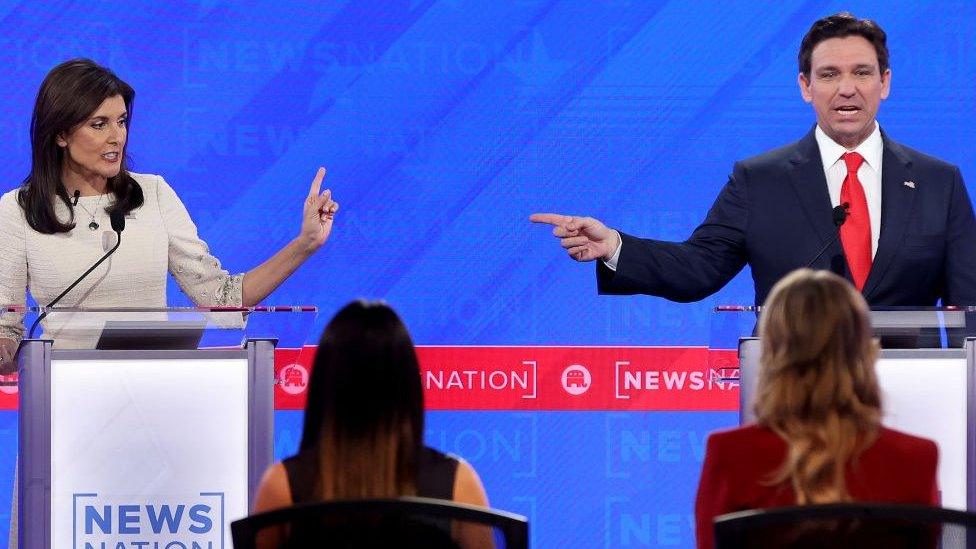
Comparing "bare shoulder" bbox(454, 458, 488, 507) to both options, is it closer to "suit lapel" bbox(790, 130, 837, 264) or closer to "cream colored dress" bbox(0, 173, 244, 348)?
"cream colored dress" bbox(0, 173, 244, 348)

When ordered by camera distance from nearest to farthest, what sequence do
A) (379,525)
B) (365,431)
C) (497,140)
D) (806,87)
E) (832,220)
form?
(379,525), (365,431), (832,220), (806,87), (497,140)

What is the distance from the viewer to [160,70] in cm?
525

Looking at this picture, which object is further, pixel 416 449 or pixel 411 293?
pixel 411 293

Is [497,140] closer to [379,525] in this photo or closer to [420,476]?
[420,476]

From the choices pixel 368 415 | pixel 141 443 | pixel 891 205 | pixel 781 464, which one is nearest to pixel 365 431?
pixel 368 415

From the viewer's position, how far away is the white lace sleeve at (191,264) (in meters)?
3.70

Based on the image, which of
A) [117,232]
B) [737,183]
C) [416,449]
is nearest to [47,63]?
[117,232]

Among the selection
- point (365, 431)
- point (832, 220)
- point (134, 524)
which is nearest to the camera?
point (365, 431)

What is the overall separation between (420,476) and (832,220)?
1.83 metres

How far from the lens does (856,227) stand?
3629 millimetres

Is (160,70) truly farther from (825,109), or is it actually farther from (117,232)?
(825,109)

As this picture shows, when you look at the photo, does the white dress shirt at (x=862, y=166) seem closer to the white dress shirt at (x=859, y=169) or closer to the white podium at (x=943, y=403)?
the white dress shirt at (x=859, y=169)

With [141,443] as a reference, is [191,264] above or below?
above

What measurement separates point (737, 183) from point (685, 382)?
1634 millimetres
